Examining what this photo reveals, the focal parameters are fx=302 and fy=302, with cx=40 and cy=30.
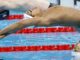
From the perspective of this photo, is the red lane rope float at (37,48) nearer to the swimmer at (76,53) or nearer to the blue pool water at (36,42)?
the blue pool water at (36,42)

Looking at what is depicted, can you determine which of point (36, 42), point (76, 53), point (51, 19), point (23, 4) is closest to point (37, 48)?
point (36, 42)

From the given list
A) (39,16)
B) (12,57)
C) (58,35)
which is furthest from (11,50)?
(39,16)

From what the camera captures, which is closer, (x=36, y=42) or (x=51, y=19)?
(x=51, y=19)

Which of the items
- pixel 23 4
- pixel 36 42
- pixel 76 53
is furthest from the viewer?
pixel 36 42

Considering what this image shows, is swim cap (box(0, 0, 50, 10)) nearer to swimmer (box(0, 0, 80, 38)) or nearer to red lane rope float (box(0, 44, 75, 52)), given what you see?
swimmer (box(0, 0, 80, 38))

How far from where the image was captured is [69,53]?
11.2ft

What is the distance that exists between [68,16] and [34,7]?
34 centimetres

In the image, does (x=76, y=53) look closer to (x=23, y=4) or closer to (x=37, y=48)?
(x=37, y=48)

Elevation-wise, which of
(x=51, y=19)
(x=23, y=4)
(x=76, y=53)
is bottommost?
(x=76, y=53)

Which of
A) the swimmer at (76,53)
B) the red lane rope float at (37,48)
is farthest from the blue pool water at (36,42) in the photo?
the swimmer at (76,53)

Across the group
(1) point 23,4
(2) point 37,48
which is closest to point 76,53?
(2) point 37,48

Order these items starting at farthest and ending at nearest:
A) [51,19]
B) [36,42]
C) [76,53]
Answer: [36,42] < [76,53] < [51,19]

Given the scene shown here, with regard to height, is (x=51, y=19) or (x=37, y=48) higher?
(x=51, y=19)

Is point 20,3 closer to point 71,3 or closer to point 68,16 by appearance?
point 68,16
